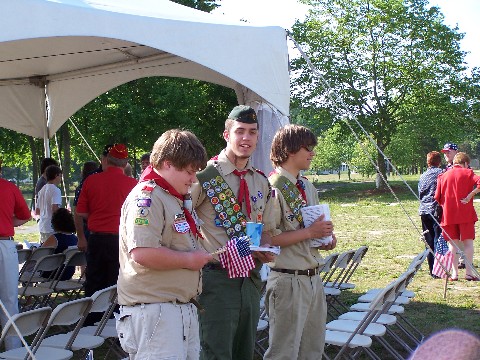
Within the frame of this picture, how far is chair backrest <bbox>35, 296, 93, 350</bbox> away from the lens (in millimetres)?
4191

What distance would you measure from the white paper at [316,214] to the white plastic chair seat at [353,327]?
4.04ft

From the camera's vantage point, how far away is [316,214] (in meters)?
3.78

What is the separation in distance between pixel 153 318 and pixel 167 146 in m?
0.74

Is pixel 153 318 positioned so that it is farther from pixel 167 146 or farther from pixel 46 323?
pixel 46 323

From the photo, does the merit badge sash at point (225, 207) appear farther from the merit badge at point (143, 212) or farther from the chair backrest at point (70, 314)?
the chair backrest at point (70, 314)

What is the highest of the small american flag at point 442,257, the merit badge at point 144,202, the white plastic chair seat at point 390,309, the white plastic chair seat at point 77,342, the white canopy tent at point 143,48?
the white canopy tent at point 143,48

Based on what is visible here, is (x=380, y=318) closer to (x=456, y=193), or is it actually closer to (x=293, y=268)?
(x=293, y=268)

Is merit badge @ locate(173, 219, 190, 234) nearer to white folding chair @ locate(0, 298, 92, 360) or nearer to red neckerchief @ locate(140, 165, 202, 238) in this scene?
red neckerchief @ locate(140, 165, 202, 238)

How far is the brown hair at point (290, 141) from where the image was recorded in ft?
12.6

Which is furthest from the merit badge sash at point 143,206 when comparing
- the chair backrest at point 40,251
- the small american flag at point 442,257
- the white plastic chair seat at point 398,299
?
the small american flag at point 442,257

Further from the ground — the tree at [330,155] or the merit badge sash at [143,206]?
the merit badge sash at [143,206]

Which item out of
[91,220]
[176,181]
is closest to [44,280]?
[91,220]

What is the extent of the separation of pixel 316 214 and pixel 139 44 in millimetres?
2455

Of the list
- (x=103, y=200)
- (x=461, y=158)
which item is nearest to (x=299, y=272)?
(x=103, y=200)
